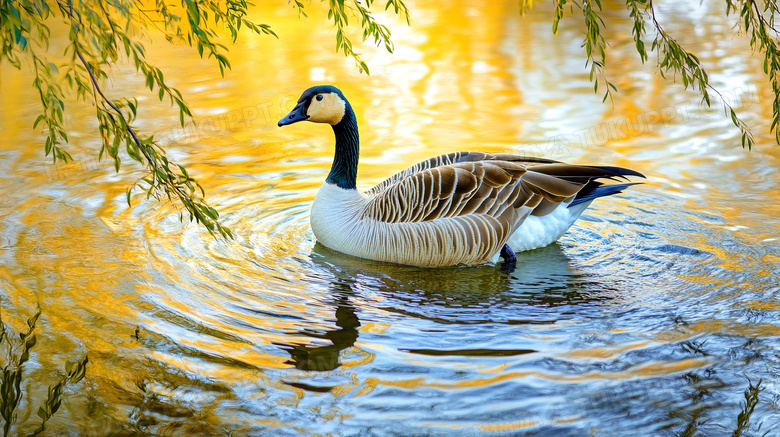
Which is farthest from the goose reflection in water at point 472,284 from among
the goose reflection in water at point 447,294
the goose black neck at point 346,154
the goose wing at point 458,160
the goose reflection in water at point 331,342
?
the goose wing at point 458,160

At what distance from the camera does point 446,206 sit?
668cm

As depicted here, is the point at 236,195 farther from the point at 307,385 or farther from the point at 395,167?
the point at 307,385

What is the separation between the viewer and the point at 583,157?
9125 millimetres

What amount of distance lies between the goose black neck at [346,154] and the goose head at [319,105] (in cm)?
11

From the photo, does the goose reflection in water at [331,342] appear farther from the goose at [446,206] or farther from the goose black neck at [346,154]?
the goose black neck at [346,154]

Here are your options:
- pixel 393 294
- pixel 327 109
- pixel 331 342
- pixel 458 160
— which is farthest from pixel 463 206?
pixel 331 342

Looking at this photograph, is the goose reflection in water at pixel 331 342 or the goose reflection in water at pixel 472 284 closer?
the goose reflection in water at pixel 331 342

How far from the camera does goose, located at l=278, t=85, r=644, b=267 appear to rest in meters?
6.66

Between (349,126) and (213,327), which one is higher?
(349,126)

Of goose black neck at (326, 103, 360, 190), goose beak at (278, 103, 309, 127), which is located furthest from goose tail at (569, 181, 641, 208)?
goose beak at (278, 103, 309, 127)

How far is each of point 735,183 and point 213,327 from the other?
559 cm

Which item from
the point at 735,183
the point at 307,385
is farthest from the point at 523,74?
the point at 307,385

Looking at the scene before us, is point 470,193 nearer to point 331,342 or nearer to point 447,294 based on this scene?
point 447,294

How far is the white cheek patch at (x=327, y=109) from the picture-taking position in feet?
22.5
